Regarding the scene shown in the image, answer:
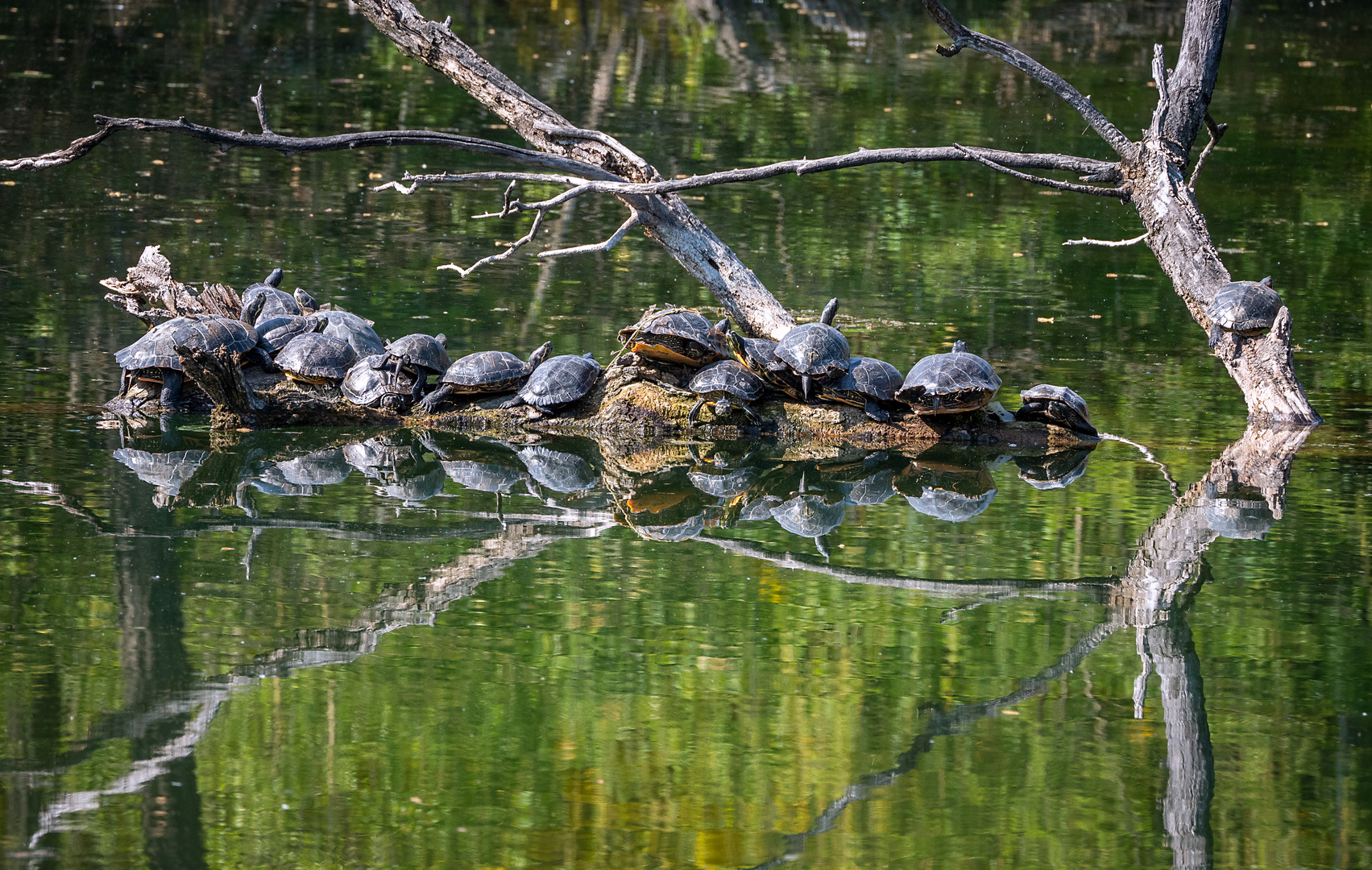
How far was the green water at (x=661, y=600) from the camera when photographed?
152 inches

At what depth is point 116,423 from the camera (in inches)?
293

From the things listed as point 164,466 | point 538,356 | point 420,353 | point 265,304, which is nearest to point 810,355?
point 538,356

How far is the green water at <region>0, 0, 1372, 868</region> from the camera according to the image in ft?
12.7

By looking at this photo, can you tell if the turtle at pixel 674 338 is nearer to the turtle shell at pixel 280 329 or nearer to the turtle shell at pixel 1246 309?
the turtle shell at pixel 280 329

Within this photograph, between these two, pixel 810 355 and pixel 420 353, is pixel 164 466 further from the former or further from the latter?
pixel 810 355

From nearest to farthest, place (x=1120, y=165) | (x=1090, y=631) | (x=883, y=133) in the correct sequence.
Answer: (x=1090, y=631), (x=1120, y=165), (x=883, y=133)

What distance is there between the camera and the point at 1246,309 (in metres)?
7.68

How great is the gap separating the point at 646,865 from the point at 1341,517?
4100 mm

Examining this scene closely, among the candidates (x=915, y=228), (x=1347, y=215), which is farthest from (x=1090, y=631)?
(x=1347, y=215)

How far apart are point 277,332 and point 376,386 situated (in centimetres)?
78

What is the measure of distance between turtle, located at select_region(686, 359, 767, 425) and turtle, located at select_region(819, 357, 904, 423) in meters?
0.36

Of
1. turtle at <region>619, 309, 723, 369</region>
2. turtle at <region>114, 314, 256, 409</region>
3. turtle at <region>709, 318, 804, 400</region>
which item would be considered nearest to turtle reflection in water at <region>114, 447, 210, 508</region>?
turtle at <region>114, 314, 256, 409</region>

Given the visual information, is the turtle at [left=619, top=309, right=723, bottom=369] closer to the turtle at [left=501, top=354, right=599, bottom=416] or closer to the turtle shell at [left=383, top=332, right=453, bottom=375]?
the turtle at [left=501, top=354, right=599, bottom=416]

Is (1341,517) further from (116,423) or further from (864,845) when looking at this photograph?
(116,423)
